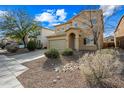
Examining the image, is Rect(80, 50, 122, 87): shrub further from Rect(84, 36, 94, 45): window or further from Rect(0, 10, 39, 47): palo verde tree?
Rect(0, 10, 39, 47): palo verde tree

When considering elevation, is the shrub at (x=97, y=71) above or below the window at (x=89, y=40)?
below

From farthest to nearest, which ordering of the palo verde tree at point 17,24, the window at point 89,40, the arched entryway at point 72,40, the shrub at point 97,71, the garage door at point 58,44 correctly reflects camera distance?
the palo verde tree at point 17,24, the garage door at point 58,44, the arched entryway at point 72,40, the window at point 89,40, the shrub at point 97,71

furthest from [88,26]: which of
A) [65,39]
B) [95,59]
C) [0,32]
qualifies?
[0,32]

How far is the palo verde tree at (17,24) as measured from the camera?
751 inches

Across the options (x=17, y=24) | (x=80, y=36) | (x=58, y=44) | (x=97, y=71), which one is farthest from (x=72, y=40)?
(x=97, y=71)

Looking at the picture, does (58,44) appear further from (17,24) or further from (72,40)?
(17,24)

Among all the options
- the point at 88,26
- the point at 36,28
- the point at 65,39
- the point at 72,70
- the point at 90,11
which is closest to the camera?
the point at 72,70

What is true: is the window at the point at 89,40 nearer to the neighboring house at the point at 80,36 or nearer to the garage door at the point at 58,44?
the neighboring house at the point at 80,36

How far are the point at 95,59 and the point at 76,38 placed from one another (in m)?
9.81

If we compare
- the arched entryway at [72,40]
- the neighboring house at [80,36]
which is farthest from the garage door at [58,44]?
the arched entryway at [72,40]

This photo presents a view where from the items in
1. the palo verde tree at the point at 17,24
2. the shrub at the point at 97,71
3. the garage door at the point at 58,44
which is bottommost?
the shrub at the point at 97,71

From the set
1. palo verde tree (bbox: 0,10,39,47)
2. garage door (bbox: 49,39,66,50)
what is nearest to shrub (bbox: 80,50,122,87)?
garage door (bbox: 49,39,66,50)
